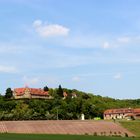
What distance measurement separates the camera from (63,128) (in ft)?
275

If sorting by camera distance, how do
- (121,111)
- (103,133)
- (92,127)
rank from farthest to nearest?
(121,111)
(92,127)
(103,133)

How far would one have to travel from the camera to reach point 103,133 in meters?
79.5

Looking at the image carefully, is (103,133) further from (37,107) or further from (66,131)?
(37,107)

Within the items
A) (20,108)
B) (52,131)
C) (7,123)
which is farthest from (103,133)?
(20,108)

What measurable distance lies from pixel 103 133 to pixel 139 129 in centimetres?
1202

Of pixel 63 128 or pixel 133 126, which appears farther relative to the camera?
pixel 133 126

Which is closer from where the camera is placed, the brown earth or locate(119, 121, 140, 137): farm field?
the brown earth

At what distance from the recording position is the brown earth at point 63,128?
79125 mm

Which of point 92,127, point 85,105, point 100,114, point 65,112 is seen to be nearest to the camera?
point 92,127

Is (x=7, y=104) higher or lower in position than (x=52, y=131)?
higher

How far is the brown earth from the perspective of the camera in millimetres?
79125

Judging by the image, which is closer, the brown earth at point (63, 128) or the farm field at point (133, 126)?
the brown earth at point (63, 128)

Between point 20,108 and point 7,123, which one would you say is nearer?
point 7,123

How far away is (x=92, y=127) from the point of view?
Result: 284ft
